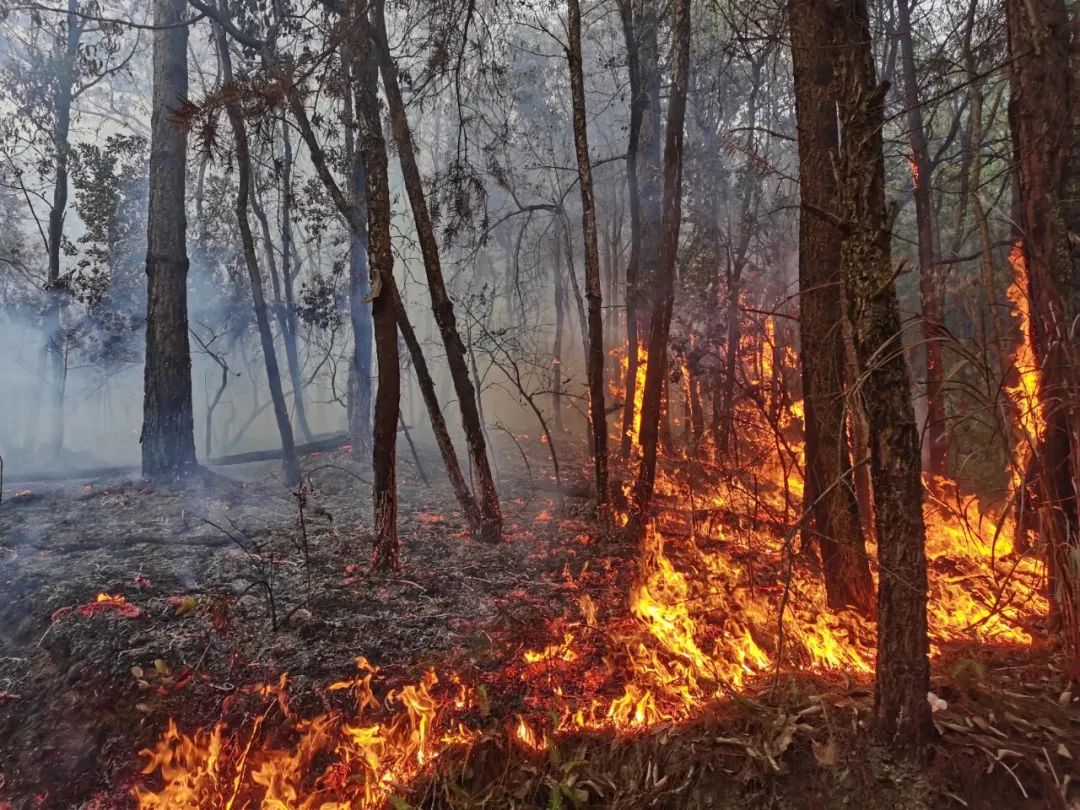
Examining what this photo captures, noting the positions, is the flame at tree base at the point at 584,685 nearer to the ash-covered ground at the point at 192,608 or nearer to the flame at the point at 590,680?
the flame at the point at 590,680

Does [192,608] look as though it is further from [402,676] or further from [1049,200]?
[1049,200]

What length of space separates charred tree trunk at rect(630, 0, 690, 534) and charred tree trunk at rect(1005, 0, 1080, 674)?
3.59 m

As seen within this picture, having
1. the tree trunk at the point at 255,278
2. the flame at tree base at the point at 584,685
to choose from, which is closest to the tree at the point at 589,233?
the flame at tree base at the point at 584,685

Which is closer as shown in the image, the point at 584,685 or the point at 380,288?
the point at 584,685

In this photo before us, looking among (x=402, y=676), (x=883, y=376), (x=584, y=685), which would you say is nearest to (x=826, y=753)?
(x=584, y=685)

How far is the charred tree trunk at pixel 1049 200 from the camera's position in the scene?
13.1 feet

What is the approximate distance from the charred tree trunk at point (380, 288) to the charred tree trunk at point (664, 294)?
3.02 m

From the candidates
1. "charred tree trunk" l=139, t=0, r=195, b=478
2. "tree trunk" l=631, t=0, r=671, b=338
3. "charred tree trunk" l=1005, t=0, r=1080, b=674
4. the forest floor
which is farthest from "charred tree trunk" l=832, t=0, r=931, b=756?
"charred tree trunk" l=139, t=0, r=195, b=478

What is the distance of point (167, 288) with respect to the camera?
9.36m

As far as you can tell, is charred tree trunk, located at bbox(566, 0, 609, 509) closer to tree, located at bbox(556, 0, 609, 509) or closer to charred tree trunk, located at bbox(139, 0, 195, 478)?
tree, located at bbox(556, 0, 609, 509)

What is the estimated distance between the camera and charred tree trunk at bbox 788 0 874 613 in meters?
5.08

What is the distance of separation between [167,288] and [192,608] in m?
5.97

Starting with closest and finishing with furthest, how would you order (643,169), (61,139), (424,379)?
1. (424,379)
2. (643,169)
3. (61,139)

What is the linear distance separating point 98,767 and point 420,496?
6.17 metres
